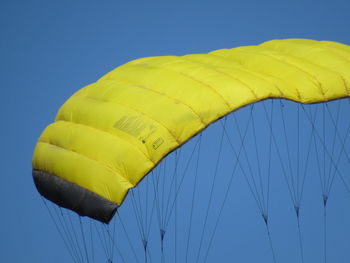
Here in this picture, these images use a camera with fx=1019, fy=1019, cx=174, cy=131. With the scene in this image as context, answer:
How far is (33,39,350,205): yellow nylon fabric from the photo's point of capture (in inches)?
881

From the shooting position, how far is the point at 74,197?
23.0 meters

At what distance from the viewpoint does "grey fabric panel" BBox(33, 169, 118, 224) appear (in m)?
22.1

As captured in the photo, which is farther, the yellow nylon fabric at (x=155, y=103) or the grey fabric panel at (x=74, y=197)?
the yellow nylon fabric at (x=155, y=103)

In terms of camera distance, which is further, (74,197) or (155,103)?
(155,103)

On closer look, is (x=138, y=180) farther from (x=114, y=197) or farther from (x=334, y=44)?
(x=334, y=44)

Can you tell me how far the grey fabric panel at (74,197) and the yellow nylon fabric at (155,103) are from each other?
0.15 m

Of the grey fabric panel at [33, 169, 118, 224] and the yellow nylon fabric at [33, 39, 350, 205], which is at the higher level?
the yellow nylon fabric at [33, 39, 350, 205]

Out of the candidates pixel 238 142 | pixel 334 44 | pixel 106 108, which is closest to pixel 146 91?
pixel 106 108

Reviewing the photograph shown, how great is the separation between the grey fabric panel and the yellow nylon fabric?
5.8 inches

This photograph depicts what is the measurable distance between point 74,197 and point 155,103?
281 cm

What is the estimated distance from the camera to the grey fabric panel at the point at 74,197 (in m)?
22.1

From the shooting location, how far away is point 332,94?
2472cm

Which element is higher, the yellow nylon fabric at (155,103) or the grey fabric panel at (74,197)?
the yellow nylon fabric at (155,103)

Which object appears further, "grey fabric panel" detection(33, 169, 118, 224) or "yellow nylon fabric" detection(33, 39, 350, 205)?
"yellow nylon fabric" detection(33, 39, 350, 205)
